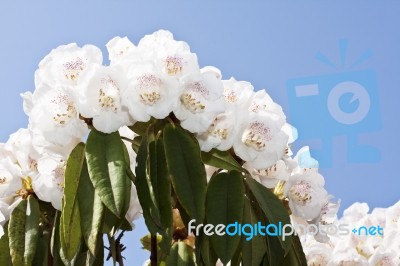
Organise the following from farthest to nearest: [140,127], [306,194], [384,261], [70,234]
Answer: [384,261] → [306,194] → [140,127] → [70,234]

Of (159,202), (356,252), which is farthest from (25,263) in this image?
(356,252)

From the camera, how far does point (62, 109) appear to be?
4.02ft

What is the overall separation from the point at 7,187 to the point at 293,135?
595mm

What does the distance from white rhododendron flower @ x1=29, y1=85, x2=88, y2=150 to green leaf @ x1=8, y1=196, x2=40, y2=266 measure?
161 mm

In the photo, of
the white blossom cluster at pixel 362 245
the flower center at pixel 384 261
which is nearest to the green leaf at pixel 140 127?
the white blossom cluster at pixel 362 245

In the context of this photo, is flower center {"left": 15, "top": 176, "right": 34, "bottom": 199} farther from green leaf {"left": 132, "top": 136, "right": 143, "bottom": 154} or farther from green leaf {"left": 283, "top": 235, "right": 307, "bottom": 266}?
green leaf {"left": 283, "top": 235, "right": 307, "bottom": 266}

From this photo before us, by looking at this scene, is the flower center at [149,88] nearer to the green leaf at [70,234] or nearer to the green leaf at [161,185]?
the green leaf at [161,185]

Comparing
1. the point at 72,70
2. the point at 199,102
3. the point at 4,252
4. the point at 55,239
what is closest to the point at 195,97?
the point at 199,102

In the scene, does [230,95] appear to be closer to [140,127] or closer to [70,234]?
[140,127]

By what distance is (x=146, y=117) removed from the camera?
1.22m

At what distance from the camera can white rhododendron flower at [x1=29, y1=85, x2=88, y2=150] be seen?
1.22 meters

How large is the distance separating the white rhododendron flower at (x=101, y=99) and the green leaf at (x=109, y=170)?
0.02m

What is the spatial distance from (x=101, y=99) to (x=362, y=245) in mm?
885

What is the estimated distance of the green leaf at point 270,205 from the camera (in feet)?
4.14
